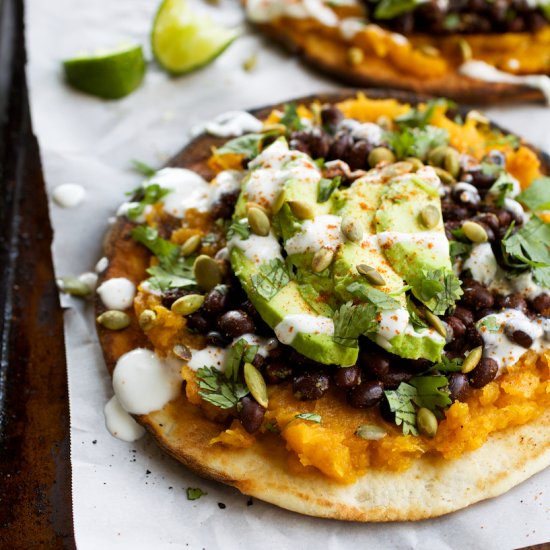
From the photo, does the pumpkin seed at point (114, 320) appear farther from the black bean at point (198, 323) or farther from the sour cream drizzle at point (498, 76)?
the sour cream drizzle at point (498, 76)

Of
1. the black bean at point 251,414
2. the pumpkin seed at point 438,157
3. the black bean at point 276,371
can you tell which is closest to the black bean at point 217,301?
the black bean at point 276,371

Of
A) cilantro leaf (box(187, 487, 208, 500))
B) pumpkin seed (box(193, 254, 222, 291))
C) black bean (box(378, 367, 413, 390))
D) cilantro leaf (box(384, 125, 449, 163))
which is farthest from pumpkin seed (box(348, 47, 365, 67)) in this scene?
cilantro leaf (box(187, 487, 208, 500))

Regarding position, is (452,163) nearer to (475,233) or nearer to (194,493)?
(475,233)

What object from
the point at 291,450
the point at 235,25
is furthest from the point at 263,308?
the point at 235,25

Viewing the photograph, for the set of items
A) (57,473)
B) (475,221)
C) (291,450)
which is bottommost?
(57,473)

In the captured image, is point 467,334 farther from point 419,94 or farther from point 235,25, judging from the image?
point 235,25

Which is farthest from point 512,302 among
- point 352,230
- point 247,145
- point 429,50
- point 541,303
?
point 429,50
